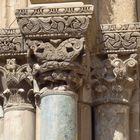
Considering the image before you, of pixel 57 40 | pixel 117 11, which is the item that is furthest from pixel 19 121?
pixel 117 11

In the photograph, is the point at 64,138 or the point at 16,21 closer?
the point at 64,138

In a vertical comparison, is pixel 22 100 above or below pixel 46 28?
below

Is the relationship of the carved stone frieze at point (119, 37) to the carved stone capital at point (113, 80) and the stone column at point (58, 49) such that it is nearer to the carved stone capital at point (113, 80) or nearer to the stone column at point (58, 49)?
the carved stone capital at point (113, 80)

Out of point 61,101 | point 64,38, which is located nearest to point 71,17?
point 64,38

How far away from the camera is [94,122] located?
23.8 feet

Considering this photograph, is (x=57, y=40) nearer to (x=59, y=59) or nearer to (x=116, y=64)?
(x=59, y=59)

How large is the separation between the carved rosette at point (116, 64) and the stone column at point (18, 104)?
0.48m

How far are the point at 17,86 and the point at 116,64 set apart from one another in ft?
2.42

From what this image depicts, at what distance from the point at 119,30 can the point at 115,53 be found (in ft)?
0.55

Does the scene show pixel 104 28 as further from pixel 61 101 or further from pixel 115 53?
pixel 61 101

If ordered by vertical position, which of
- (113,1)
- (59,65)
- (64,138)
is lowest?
(64,138)

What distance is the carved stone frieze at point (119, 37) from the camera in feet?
23.8

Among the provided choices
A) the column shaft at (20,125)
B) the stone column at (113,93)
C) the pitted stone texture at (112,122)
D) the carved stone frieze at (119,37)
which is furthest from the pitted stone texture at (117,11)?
the column shaft at (20,125)

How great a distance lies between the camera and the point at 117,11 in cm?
746
